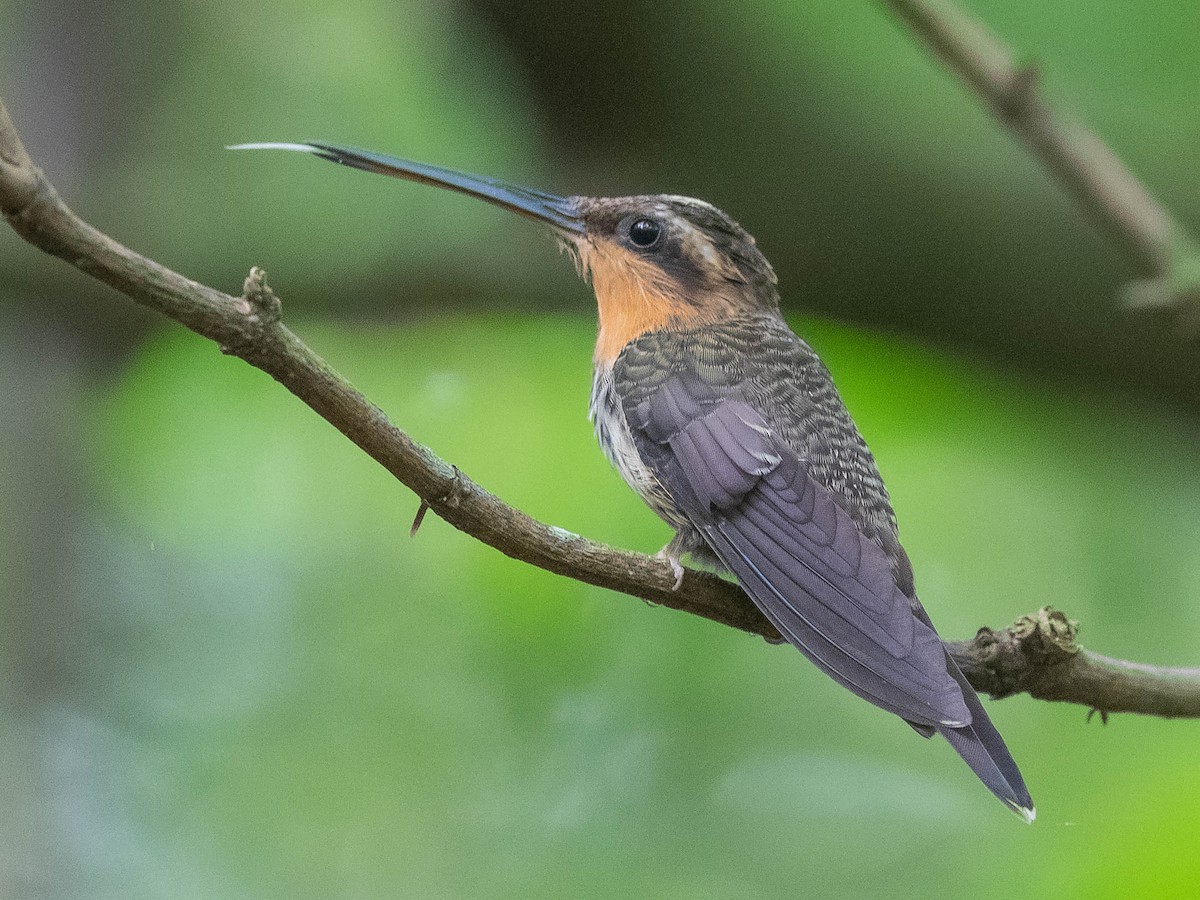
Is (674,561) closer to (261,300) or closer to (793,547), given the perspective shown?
(793,547)

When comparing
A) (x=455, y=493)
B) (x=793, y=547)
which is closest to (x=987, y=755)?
(x=793, y=547)

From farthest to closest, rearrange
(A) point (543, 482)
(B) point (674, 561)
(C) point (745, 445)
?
(A) point (543, 482)
(C) point (745, 445)
(B) point (674, 561)

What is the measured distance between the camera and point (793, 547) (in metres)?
2.11

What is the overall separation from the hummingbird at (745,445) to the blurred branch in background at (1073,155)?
68 centimetres

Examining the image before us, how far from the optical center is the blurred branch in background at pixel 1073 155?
2.80m

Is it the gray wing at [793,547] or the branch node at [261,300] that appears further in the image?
the gray wing at [793,547]

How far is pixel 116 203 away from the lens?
3406mm

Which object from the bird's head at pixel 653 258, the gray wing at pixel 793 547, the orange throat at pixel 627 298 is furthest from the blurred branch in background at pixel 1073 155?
the gray wing at pixel 793 547

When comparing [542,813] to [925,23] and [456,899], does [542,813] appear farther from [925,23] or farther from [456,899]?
[925,23]

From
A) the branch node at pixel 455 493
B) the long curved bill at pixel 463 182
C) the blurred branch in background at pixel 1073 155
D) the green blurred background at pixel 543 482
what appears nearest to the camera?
the branch node at pixel 455 493

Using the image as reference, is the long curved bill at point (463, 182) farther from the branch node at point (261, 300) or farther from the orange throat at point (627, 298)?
the branch node at point (261, 300)

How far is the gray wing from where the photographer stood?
1933 millimetres

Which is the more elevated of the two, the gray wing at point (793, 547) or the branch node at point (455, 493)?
the gray wing at point (793, 547)

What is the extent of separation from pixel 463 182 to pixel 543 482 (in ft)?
3.17
